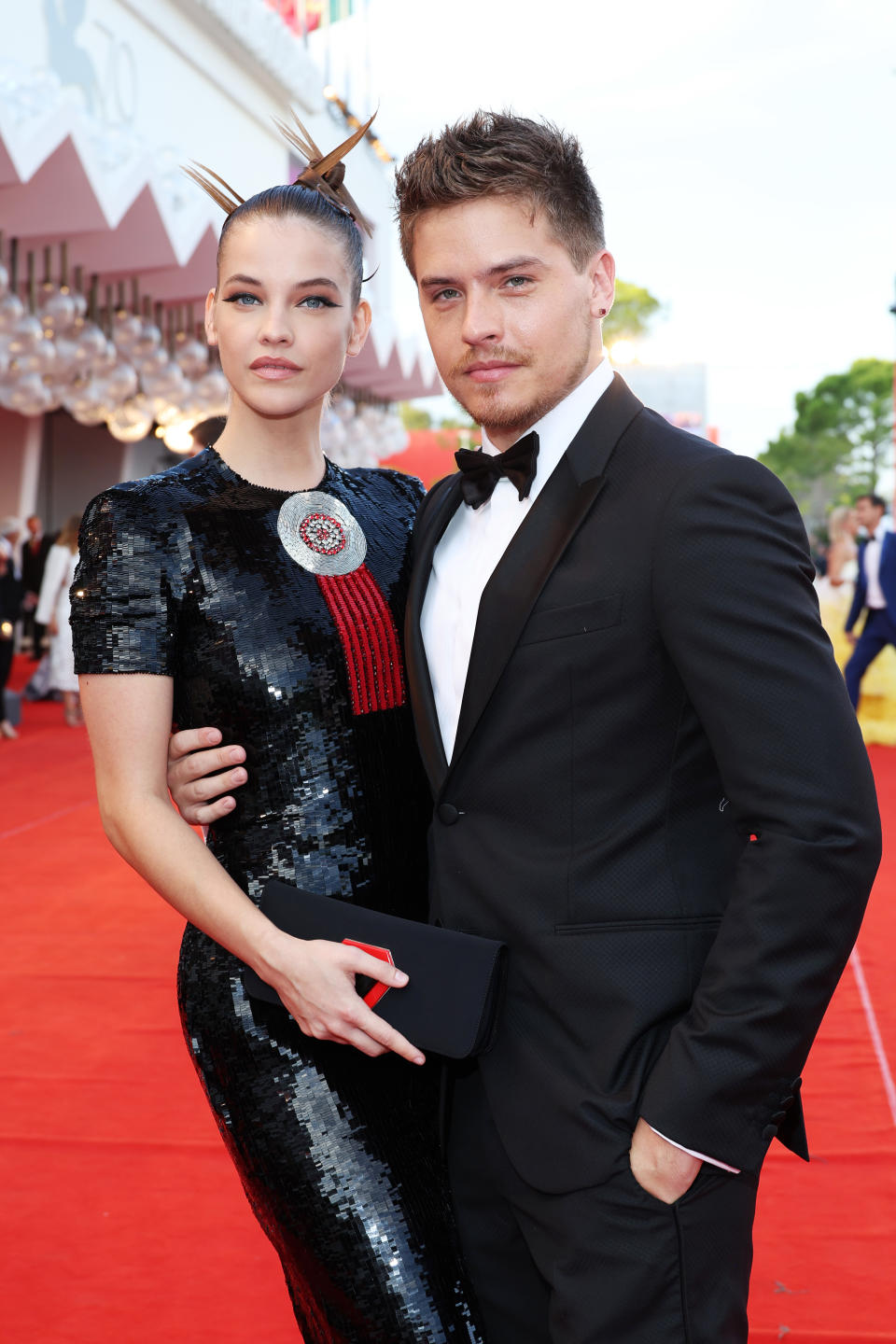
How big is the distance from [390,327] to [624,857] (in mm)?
18174

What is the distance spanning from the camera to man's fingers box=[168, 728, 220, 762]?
168cm

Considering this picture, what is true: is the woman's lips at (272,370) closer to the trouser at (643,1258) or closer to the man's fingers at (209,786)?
the man's fingers at (209,786)

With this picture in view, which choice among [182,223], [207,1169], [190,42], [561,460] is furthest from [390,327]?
[561,460]

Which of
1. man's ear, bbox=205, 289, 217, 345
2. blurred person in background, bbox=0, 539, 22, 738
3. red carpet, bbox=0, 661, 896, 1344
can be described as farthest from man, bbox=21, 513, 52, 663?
man's ear, bbox=205, 289, 217, 345

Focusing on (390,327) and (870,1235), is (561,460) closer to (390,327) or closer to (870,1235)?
(870,1235)

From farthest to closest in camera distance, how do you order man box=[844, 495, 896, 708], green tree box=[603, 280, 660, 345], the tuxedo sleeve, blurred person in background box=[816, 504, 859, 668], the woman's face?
green tree box=[603, 280, 660, 345], blurred person in background box=[816, 504, 859, 668], man box=[844, 495, 896, 708], the woman's face, the tuxedo sleeve

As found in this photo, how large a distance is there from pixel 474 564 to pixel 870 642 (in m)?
8.62

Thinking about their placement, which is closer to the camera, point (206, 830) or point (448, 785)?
point (448, 785)

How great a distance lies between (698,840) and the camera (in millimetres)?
1466

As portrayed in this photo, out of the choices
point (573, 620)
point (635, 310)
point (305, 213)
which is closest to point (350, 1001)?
point (573, 620)

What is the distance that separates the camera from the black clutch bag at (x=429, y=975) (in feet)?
4.77

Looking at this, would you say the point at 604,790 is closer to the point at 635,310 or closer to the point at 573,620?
the point at 573,620

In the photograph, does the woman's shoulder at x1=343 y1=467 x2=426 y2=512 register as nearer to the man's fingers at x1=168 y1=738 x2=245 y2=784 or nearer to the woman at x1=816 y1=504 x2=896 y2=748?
the man's fingers at x1=168 y1=738 x2=245 y2=784

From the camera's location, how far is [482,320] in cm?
155
